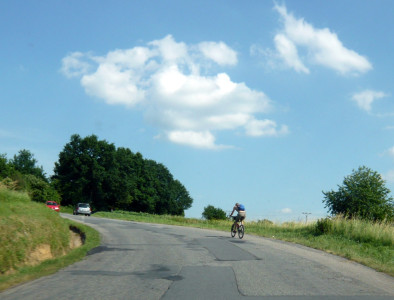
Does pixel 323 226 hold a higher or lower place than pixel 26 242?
higher

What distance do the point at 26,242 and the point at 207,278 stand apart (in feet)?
19.2

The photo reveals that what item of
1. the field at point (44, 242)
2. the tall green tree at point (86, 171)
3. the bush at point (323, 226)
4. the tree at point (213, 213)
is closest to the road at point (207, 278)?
the field at point (44, 242)

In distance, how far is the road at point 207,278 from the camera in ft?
24.7

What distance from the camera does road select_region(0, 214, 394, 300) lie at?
297 inches

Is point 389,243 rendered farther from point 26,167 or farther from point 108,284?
point 26,167

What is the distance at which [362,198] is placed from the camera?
3188 cm

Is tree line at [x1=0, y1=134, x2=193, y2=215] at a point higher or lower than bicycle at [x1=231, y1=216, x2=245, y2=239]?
higher

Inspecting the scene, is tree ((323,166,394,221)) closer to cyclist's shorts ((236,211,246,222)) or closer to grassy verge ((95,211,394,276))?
grassy verge ((95,211,394,276))

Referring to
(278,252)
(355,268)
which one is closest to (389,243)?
Answer: (278,252)

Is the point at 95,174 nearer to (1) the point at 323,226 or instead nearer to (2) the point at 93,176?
(2) the point at 93,176

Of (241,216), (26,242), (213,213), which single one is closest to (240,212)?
(241,216)

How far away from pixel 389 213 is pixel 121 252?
2426 cm

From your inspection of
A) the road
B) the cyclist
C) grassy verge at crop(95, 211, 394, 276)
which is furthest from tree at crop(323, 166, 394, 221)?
the road

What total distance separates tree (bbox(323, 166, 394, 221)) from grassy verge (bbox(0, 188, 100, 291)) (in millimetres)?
22604
